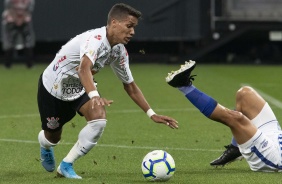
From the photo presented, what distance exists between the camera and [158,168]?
9.26m

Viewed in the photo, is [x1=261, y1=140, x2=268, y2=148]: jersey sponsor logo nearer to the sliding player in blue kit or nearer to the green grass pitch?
the sliding player in blue kit

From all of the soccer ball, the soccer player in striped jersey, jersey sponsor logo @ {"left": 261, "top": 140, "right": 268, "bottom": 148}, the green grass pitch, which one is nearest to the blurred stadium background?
the green grass pitch

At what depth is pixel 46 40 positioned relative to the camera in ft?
101

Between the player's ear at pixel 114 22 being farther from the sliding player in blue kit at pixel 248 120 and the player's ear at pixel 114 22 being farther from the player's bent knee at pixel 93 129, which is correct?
the player's bent knee at pixel 93 129

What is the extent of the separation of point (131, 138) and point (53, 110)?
11.1 feet

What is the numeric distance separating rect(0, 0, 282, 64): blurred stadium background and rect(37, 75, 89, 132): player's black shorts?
20217 millimetres

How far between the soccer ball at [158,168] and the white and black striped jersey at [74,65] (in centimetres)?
101

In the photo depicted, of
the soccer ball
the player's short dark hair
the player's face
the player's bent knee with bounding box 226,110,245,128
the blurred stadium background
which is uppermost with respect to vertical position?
the player's short dark hair

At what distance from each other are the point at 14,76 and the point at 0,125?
444 inches

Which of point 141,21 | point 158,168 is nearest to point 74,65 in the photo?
point 158,168

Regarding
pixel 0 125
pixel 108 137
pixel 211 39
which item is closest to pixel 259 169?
pixel 108 137

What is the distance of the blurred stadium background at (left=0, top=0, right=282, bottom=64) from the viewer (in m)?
30.0

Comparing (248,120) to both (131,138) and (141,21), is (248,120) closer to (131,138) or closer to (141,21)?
(131,138)

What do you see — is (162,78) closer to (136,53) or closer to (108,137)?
(136,53)
